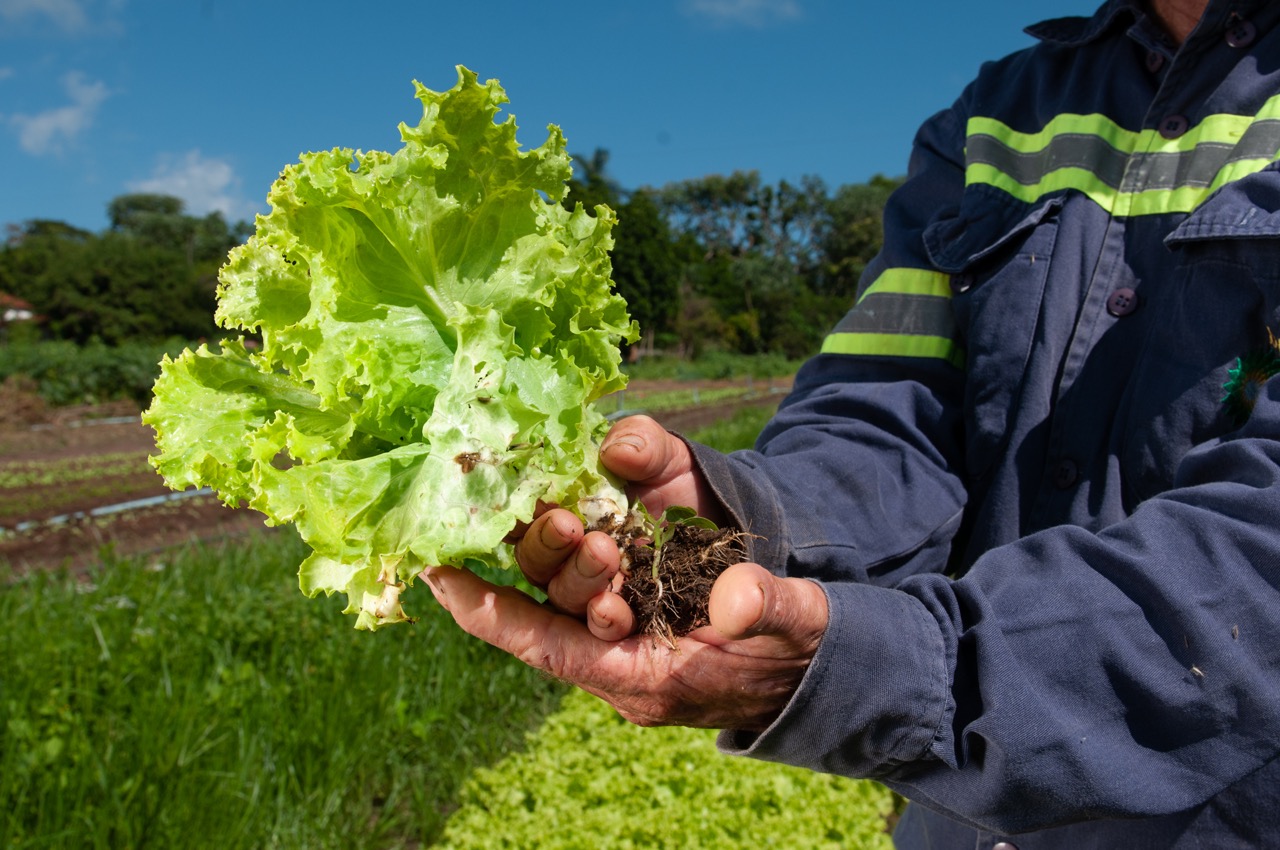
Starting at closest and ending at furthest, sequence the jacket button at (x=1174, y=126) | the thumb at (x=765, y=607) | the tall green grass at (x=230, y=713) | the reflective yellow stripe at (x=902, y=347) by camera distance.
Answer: the thumb at (x=765, y=607), the jacket button at (x=1174, y=126), the reflective yellow stripe at (x=902, y=347), the tall green grass at (x=230, y=713)

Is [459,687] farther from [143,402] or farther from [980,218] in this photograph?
[143,402]

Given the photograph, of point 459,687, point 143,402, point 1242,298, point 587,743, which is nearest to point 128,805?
point 459,687

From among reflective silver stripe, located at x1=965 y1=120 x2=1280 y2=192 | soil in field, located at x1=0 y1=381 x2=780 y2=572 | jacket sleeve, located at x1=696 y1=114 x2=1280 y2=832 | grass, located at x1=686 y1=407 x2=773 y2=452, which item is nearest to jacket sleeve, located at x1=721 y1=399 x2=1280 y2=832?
jacket sleeve, located at x1=696 y1=114 x2=1280 y2=832

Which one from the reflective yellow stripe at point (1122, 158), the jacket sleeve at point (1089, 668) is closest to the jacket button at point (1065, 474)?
the jacket sleeve at point (1089, 668)

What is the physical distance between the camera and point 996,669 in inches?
55.4

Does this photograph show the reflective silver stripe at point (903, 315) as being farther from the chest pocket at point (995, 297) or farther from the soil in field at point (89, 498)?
the soil in field at point (89, 498)

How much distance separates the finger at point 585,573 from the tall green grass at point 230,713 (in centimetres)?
268

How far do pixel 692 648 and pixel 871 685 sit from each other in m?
0.33

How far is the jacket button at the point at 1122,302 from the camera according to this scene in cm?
197

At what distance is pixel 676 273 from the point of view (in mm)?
51219

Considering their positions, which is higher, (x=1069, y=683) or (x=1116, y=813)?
(x=1069, y=683)

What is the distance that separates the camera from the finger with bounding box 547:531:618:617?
162 cm

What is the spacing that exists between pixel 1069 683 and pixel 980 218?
1.30 m

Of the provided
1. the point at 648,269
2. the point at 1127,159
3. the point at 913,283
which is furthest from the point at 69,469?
the point at 648,269
